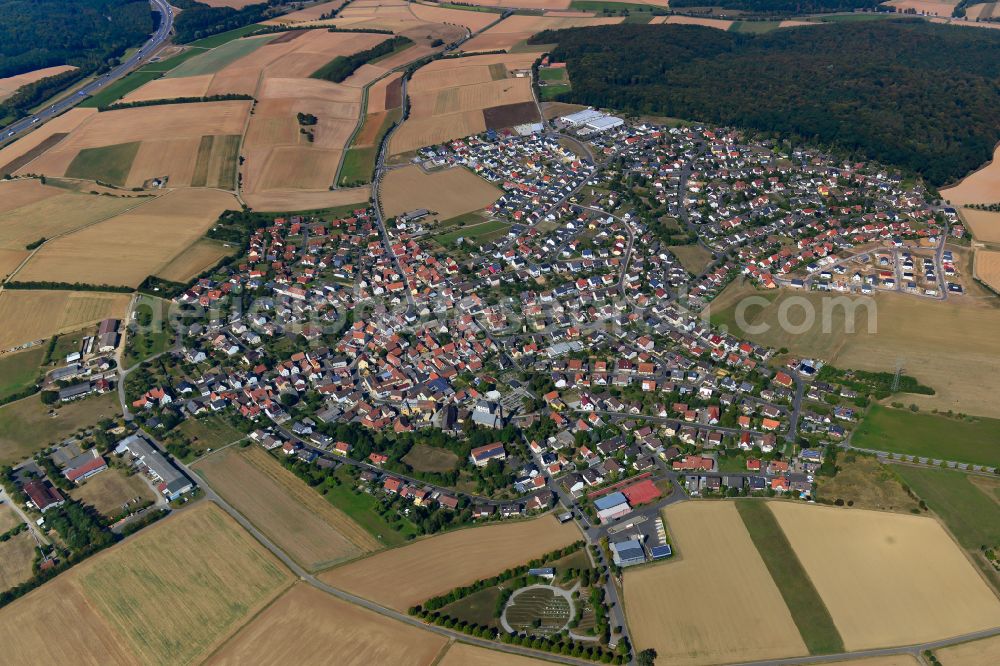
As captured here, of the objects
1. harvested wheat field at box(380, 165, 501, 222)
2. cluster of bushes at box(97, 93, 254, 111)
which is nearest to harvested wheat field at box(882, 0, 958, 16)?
harvested wheat field at box(380, 165, 501, 222)

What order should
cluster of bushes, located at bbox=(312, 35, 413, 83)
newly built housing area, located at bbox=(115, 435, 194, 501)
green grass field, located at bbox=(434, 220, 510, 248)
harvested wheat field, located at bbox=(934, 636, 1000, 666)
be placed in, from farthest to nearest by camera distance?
cluster of bushes, located at bbox=(312, 35, 413, 83), green grass field, located at bbox=(434, 220, 510, 248), newly built housing area, located at bbox=(115, 435, 194, 501), harvested wheat field, located at bbox=(934, 636, 1000, 666)

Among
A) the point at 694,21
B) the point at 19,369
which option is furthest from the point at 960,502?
the point at 694,21

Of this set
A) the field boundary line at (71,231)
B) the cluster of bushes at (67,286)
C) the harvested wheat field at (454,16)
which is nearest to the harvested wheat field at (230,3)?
the harvested wheat field at (454,16)

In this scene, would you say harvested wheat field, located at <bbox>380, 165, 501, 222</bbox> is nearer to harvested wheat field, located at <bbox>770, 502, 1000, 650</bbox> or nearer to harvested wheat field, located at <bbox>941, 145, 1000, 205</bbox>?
harvested wheat field, located at <bbox>941, 145, 1000, 205</bbox>

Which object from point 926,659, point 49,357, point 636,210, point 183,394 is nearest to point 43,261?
point 49,357

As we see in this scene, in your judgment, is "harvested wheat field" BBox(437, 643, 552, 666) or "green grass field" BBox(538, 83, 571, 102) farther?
"green grass field" BBox(538, 83, 571, 102)

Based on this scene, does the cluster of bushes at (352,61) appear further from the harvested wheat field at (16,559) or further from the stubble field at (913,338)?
the harvested wheat field at (16,559)

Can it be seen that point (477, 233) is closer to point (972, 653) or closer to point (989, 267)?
point (989, 267)
